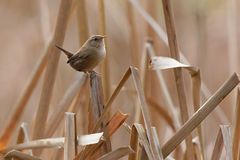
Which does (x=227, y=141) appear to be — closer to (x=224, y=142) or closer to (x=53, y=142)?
(x=224, y=142)

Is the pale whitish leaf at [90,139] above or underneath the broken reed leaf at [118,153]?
above

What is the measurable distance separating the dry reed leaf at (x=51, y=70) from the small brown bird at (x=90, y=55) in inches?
4.2

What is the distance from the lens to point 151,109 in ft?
A: 6.15

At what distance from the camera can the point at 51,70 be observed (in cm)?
140

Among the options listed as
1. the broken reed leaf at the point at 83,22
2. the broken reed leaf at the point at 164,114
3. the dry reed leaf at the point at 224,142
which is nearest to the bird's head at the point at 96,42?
the broken reed leaf at the point at 83,22

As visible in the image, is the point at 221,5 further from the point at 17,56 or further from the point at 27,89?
the point at 27,89

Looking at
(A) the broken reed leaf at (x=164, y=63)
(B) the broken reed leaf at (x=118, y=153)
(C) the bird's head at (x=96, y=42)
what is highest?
(C) the bird's head at (x=96, y=42)

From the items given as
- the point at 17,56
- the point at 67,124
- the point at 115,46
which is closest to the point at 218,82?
the point at 115,46

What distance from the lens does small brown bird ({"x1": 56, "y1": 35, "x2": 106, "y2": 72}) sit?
1277mm

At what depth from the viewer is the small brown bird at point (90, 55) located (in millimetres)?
1277

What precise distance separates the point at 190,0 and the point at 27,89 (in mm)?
1089

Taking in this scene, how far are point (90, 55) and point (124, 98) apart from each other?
0.86 meters

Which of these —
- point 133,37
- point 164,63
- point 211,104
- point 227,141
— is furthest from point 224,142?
point 133,37

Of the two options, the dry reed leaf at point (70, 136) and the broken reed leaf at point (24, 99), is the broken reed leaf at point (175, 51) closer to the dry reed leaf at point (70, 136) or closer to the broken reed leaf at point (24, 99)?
the dry reed leaf at point (70, 136)
